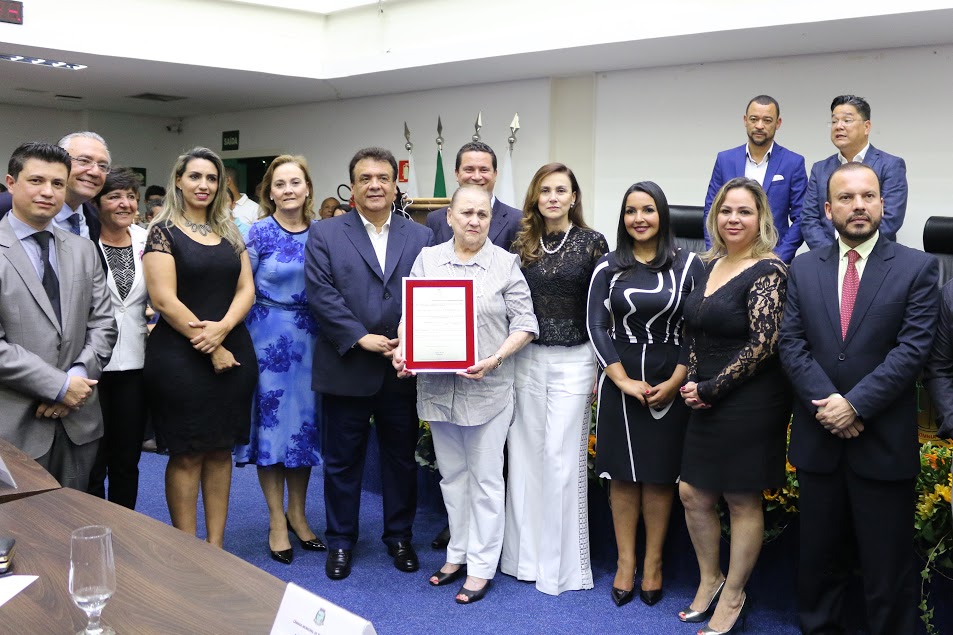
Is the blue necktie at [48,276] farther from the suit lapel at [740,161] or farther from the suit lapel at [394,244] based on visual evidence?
the suit lapel at [740,161]

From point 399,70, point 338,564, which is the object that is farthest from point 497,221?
point 399,70

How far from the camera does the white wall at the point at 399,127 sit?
863 cm

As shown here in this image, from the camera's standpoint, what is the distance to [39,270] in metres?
3.06

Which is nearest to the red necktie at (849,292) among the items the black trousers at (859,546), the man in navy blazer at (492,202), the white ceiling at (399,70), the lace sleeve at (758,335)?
the lace sleeve at (758,335)

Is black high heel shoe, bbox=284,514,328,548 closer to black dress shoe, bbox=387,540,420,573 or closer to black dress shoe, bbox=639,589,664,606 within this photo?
black dress shoe, bbox=387,540,420,573

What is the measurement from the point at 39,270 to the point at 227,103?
853 cm

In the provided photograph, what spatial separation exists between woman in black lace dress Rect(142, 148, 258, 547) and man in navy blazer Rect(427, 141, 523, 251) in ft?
2.99

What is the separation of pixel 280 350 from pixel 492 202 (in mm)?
1122

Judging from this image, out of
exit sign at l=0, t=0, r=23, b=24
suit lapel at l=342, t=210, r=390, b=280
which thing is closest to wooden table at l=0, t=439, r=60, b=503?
suit lapel at l=342, t=210, r=390, b=280

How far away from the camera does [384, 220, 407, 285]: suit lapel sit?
146 inches

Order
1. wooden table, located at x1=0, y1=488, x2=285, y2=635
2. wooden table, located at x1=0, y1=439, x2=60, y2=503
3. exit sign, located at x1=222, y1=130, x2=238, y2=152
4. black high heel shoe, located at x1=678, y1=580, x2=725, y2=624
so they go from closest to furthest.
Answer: wooden table, located at x1=0, y1=488, x2=285, y2=635 → wooden table, located at x1=0, y1=439, x2=60, y2=503 → black high heel shoe, located at x1=678, y1=580, x2=725, y2=624 → exit sign, located at x1=222, y1=130, x2=238, y2=152

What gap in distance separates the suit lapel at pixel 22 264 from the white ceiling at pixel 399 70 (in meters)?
5.04

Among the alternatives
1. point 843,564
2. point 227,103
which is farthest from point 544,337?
point 227,103

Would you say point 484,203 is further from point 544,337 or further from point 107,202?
point 107,202
